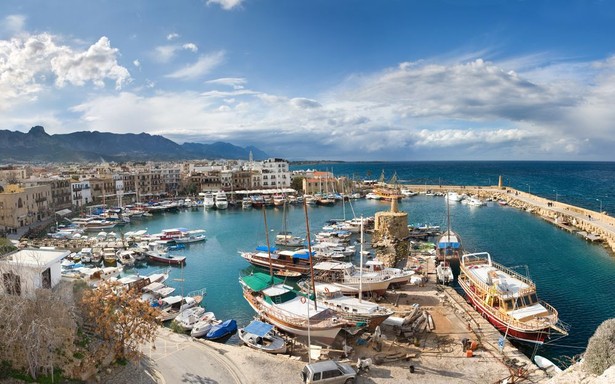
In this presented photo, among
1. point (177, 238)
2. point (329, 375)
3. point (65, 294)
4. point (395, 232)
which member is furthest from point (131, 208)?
A: point (329, 375)

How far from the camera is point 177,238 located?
50.6 metres

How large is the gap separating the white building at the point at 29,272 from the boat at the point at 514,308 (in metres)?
22.9

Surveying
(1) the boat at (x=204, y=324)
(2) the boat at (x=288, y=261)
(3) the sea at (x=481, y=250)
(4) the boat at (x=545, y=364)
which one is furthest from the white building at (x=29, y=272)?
(4) the boat at (x=545, y=364)

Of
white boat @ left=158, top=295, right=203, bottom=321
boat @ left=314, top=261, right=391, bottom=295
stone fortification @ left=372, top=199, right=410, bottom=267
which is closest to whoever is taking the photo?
white boat @ left=158, top=295, right=203, bottom=321

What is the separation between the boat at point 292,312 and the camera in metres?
21.3

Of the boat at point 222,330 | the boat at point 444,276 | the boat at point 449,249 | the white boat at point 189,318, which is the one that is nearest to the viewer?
the boat at point 222,330

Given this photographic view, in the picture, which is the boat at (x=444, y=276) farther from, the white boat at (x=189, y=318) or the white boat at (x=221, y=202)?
the white boat at (x=221, y=202)

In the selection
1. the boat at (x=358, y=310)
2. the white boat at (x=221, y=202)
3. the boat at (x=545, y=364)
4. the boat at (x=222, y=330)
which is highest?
the white boat at (x=221, y=202)

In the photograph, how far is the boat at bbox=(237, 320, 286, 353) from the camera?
21083 mm

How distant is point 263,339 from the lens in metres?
21.7

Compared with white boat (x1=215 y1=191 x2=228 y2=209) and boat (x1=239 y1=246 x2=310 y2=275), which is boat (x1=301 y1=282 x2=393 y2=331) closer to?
boat (x1=239 y1=246 x2=310 y2=275)

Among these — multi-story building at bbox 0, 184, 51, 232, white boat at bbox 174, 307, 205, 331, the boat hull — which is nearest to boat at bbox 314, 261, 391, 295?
the boat hull

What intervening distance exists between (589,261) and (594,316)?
616 inches

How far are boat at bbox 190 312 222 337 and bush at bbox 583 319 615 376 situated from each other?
18.9 m
